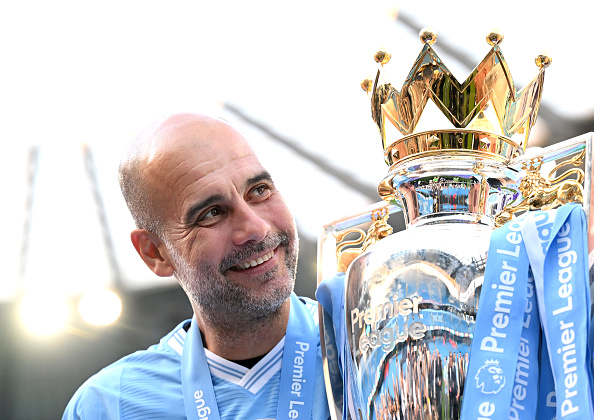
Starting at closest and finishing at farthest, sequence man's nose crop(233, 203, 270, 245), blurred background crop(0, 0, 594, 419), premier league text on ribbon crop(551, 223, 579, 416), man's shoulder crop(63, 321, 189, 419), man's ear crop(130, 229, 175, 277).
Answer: premier league text on ribbon crop(551, 223, 579, 416) < man's nose crop(233, 203, 270, 245) < man's shoulder crop(63, 321, 189, 419) < man's ear crop(130, 229, 175, 277) < blurred background crop(0, 0, 594, 419)

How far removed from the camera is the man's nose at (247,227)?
1.23 meters

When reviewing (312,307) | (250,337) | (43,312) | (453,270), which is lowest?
(453,270)

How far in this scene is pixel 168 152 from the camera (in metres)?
1.35

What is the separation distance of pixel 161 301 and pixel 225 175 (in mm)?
4905

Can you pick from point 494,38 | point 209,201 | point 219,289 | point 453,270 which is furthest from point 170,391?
point 494,38

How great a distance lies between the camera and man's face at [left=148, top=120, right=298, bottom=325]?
4.11ft

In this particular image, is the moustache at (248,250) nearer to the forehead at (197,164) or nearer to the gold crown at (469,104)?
the forehead at (197,164)

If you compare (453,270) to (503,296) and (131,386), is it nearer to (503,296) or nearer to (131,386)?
(503,296)

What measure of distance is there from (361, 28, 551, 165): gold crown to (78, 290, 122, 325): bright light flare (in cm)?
542

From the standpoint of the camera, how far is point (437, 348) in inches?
33.9

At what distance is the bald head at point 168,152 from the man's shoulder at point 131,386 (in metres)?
0.24

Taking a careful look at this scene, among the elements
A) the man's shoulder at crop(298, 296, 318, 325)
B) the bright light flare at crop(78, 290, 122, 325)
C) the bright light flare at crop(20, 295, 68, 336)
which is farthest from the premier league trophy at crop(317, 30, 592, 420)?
the bright light flare at crop(20, 295, 68, 336)

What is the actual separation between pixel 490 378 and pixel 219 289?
57cm

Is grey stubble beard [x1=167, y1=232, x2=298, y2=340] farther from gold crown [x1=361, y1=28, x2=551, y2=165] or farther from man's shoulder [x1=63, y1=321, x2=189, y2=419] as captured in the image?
gold crown [x1=361, y1=28, x2=551, y2=165]
